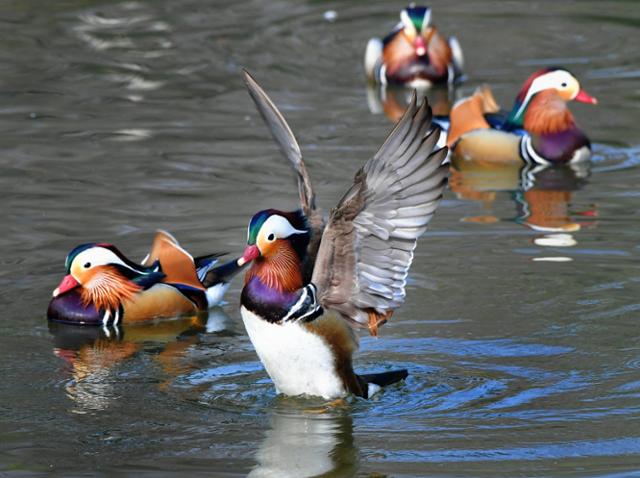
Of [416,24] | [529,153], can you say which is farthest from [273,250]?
[416,24]

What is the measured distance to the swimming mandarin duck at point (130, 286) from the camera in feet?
27.5

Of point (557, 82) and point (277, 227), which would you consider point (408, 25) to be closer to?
point (557, 82)

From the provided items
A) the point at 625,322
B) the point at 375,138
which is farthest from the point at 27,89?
the point at 625,322

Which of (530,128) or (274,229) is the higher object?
(274,229)

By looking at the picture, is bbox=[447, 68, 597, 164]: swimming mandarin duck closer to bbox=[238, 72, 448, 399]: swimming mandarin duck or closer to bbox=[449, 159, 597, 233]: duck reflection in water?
bbox=[449, 159, 597, 233]: duck reflection in water

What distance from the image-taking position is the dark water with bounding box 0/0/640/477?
6.25 m

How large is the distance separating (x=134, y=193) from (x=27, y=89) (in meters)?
4.22

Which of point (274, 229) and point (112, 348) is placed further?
point (112, 348)

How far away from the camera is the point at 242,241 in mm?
9562

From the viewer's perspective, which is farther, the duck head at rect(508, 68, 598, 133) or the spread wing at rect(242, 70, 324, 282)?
the duck head at rect(508, 68, 598, 133)

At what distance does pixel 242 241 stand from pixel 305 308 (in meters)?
3.13

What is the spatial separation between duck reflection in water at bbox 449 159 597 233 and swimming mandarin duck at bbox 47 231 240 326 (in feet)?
7.56

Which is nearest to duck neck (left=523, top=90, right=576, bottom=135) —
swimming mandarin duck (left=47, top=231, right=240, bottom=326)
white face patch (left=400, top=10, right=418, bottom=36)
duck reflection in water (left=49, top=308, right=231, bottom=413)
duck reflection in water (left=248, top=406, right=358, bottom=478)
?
white face patch (left=400, top=10, right=418, bottom=36)

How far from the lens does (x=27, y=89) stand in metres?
14.5
